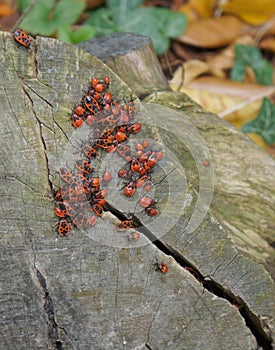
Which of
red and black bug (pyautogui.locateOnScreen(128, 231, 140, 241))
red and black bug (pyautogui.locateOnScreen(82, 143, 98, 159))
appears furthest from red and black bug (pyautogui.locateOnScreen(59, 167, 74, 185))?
red and black bug (pyautogui.locateOnScreen(128, 231, 140, 241))

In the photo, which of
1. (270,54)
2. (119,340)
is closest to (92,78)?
(119,340)

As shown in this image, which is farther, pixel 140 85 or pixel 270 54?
pixel 270 54

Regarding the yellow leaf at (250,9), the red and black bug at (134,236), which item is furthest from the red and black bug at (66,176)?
the yellow leaf at (250,9)

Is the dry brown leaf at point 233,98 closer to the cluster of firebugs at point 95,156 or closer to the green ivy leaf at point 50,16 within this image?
the green ivy leaf at point 50,16

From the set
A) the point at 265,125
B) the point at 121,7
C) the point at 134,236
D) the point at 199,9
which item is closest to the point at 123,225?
the point at 134,236

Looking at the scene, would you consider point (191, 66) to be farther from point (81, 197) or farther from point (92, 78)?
point (81, 197)
